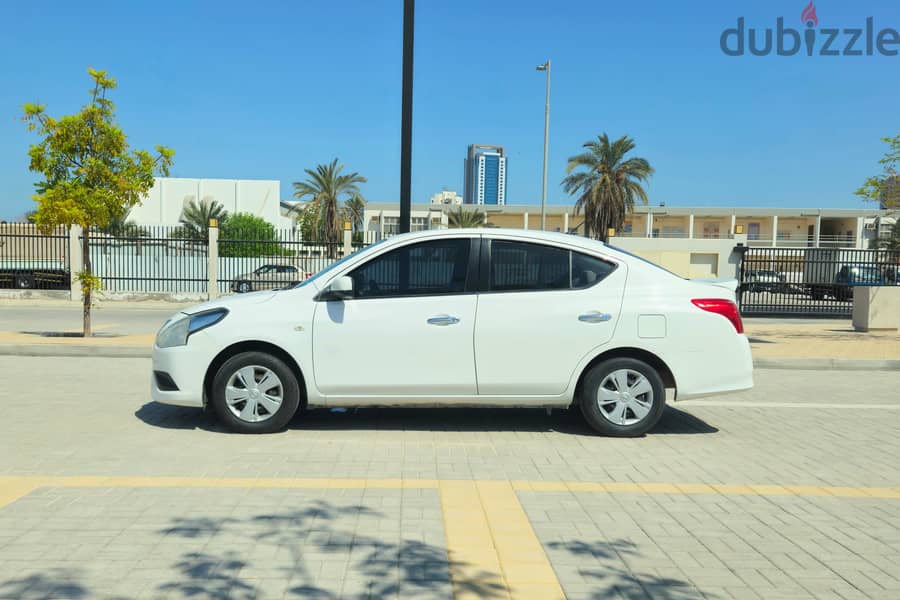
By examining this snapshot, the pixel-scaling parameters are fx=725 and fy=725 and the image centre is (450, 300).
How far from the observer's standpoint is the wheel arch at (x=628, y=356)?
20.7ft

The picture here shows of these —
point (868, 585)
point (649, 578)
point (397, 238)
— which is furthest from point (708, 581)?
point (397, 238)

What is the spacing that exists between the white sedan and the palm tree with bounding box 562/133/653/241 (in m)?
34.4

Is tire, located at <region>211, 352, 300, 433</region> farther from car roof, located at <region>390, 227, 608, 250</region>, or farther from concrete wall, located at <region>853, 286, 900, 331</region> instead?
concrete wall, located at <region>853, 286, 900, 331</region>

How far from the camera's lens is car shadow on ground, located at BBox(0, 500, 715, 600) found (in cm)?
323

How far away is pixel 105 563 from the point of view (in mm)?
3477

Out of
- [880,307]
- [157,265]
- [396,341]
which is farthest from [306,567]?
[157,265]

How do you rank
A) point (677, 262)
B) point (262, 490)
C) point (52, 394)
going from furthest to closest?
1. point (677, 262)
2. point (52, 394)
3. point (262, 490)

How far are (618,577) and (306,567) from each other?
1489 millimetres

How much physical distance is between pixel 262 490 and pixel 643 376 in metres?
3.32

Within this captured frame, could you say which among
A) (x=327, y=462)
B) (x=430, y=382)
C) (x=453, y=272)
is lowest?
(x=327, y=462)

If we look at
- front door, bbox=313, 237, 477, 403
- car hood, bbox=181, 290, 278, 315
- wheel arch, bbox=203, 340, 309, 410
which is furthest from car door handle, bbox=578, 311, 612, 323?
car hood, bbox=181, 290, 278, 315

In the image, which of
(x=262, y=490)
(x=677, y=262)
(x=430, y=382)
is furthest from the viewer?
(x=677, y=262)

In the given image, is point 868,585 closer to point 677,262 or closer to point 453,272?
point 453,272

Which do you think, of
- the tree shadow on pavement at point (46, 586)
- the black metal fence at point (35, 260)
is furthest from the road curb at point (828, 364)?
the black metal fence at point (35, 260)
